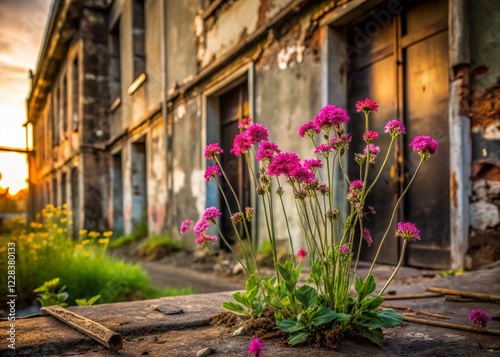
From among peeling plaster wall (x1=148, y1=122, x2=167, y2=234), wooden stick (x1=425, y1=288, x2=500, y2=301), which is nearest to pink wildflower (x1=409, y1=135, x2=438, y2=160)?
wooden stick (x1=425, y1=288, x2=500, y2=301)

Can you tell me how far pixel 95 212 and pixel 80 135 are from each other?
2250 mm

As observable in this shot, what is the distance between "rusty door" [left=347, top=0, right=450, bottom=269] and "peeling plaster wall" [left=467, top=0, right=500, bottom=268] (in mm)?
421

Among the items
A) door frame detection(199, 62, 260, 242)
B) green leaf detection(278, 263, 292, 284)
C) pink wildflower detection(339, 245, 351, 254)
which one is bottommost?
green leaf detection(278, 263, 292, 284)

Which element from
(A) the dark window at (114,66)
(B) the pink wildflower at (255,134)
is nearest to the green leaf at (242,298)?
(B) the pink wildflower at (255,134)

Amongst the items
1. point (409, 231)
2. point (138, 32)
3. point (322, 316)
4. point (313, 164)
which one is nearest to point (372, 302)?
point (322, 316)

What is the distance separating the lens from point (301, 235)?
4375 millimetres

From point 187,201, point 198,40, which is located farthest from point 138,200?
point 198,40

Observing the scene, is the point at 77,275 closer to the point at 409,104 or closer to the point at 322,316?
the point at 322,316

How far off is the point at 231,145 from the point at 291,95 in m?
2.07

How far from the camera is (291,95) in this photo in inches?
184

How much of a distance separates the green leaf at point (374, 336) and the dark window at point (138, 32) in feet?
30.2

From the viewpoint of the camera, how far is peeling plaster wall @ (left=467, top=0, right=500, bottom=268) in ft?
9.61

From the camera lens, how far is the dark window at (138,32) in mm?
9398

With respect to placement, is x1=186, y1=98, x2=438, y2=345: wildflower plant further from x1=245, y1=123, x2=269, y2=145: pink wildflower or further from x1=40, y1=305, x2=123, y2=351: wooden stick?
x1=40, y1=305, x2=123, y2=351: wooden stick
